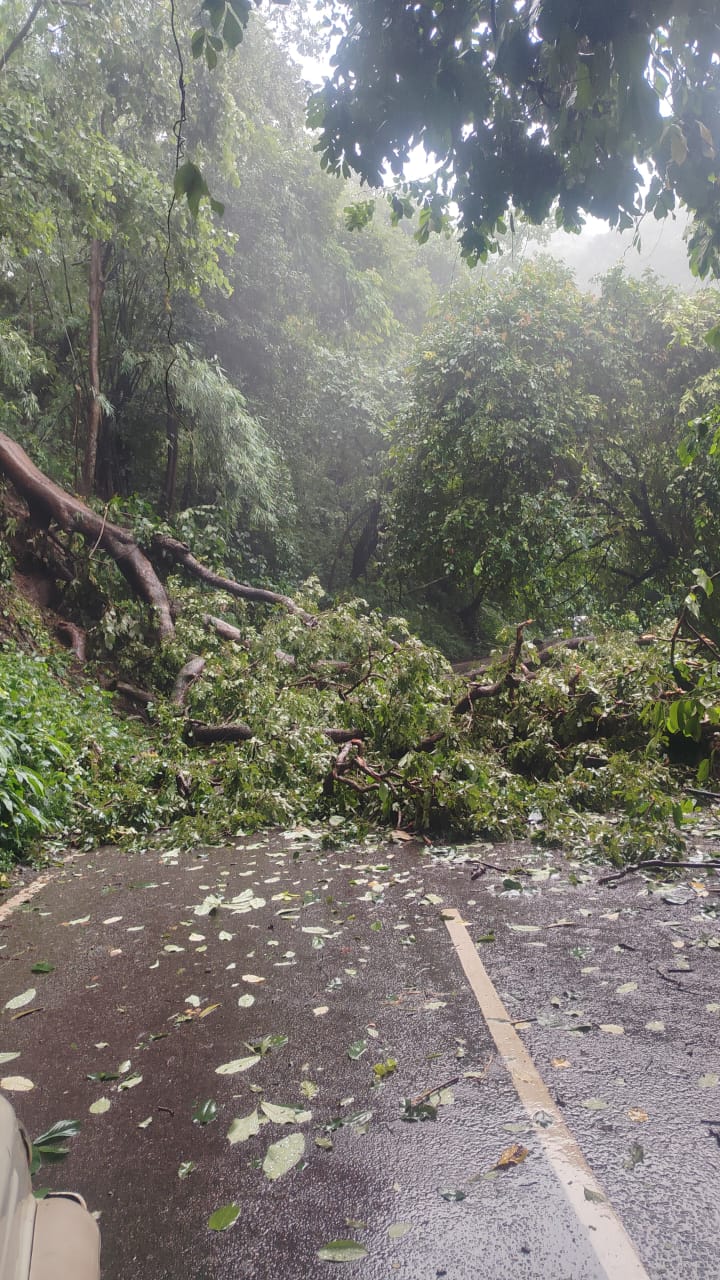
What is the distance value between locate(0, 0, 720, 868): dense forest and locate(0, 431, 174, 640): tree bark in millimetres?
52

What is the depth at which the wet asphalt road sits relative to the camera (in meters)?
2.01

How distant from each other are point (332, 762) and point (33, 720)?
9.32 ft

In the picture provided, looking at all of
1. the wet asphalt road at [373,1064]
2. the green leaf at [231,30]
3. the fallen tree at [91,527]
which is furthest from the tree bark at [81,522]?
the green leaf at [231,30]

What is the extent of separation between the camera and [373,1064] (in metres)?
2.85

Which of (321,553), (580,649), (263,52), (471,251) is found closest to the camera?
(471,251)

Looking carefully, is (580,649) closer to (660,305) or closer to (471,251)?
(471,251)

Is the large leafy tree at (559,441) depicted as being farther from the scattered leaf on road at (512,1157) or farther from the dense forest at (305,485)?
the scattered leaf on road at (512,1157)

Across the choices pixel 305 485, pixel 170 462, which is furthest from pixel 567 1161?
pixel 305 485

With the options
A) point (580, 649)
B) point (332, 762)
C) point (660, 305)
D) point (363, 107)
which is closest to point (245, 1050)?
point (332, 762)

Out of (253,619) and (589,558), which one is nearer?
(253,619)

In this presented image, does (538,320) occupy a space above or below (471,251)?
above

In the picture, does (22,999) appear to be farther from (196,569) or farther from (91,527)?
(196,569)

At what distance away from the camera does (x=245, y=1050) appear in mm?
3010

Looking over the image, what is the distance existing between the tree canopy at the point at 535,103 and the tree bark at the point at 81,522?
8.69m
